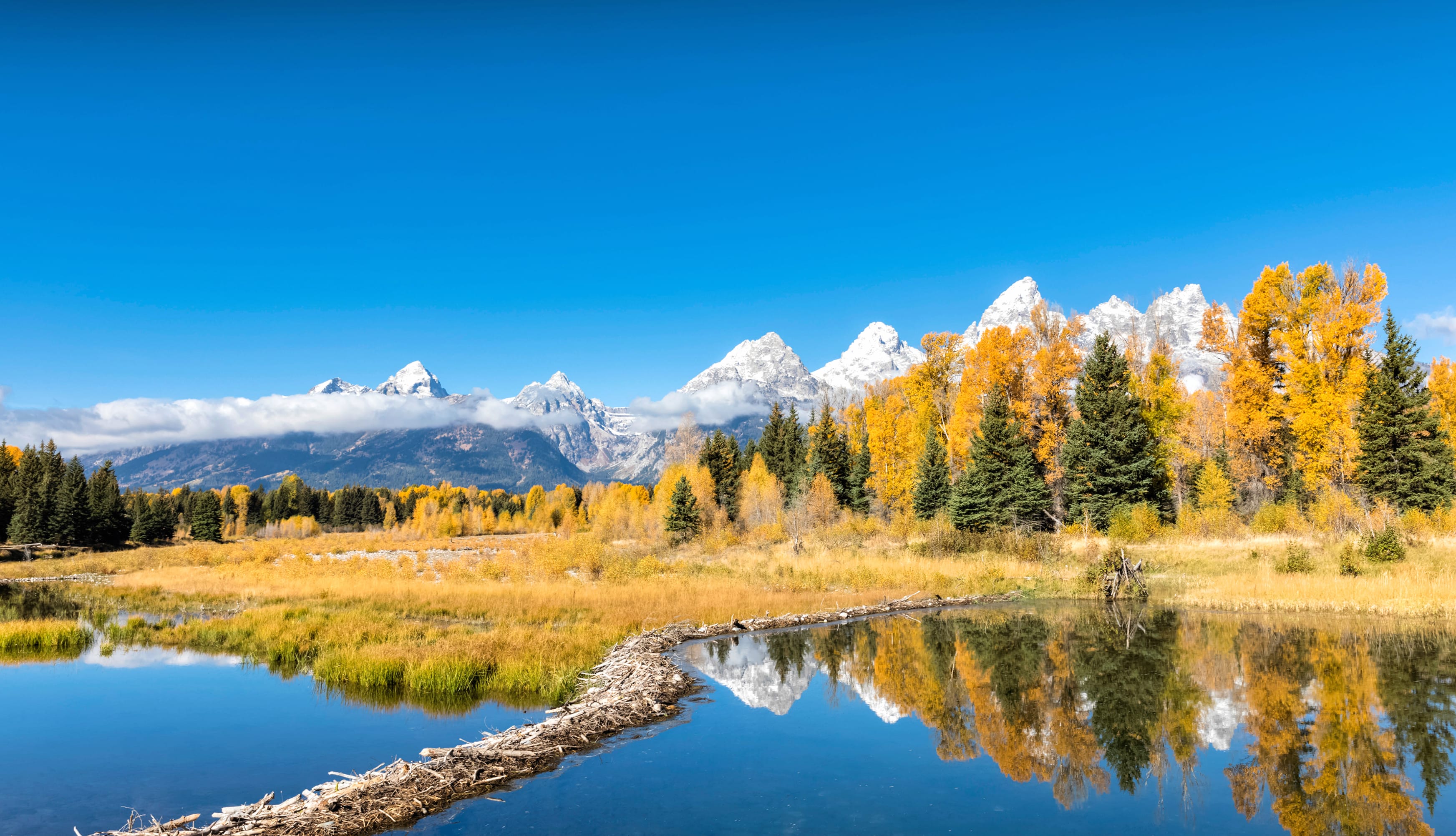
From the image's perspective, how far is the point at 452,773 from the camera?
33.9 ft

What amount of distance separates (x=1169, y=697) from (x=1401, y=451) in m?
35.2

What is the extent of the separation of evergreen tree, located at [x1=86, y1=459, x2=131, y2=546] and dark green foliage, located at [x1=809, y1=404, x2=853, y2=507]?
8232 centimetres

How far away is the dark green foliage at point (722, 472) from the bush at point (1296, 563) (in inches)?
1993

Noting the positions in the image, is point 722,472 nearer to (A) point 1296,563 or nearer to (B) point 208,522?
(A) point 1296,563

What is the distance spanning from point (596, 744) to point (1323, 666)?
1761 cm

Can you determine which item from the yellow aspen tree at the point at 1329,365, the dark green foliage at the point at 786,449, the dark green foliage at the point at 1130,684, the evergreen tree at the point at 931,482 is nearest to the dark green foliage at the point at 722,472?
the dark green foliage at the point at 786,449

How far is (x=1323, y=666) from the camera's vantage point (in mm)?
17562

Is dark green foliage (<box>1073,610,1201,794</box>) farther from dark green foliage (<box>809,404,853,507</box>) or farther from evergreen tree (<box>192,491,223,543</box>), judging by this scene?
Answer: evergreen tree (<box>192,491,223,543</box>)

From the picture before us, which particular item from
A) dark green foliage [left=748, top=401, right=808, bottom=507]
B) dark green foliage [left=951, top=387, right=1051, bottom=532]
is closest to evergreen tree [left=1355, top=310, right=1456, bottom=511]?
dark green foliage [left=951, top=387, right=1051, bottom=532]

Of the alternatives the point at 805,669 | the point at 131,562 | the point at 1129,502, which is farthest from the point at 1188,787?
the point at 131,562

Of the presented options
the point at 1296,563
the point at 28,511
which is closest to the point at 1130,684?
the point at 1296,563

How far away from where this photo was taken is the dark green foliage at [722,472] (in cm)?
7812

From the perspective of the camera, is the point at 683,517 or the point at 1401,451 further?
the point at 683,517

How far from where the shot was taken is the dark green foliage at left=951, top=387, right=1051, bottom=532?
45438mm
